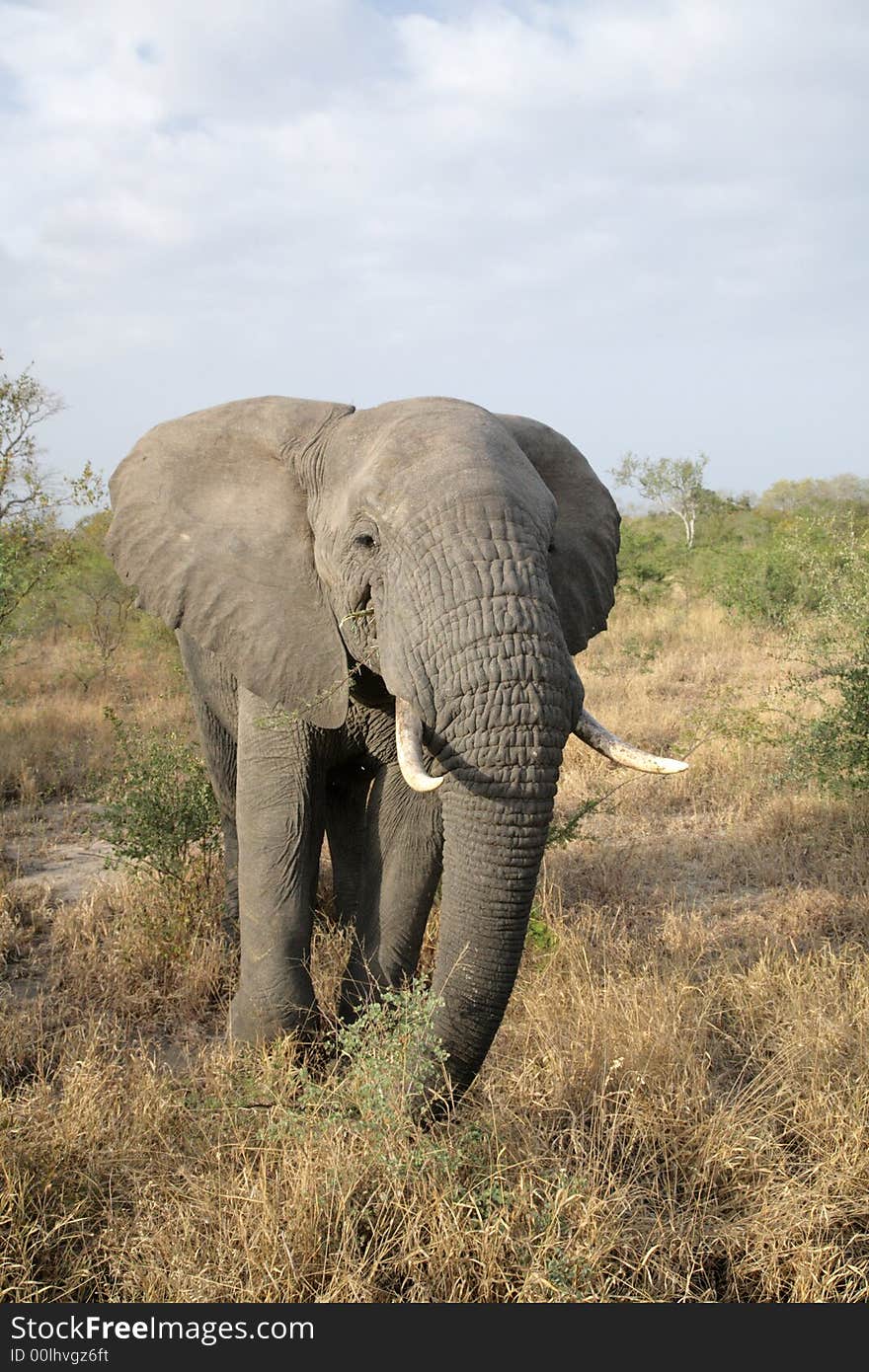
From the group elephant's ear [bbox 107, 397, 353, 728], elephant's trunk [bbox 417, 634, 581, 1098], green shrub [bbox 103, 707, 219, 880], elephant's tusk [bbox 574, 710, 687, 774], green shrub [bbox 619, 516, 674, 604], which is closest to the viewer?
elephant's trunk [bbox 417, 634, 581, 1098]

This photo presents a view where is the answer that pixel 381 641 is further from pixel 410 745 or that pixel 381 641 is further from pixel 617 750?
pixel 617 750

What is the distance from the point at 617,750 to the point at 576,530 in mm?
1208

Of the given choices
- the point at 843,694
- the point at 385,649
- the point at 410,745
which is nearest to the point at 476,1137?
the point at 410,745

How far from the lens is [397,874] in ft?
14.9

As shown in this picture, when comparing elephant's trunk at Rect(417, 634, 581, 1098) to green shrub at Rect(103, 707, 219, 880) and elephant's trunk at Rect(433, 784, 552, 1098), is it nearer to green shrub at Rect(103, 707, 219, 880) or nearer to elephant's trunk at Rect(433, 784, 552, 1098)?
elephant's trunk at Rect(433, 784, 552, 1098)

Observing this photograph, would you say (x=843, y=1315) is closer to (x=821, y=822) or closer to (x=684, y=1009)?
(x=684, y=1009)

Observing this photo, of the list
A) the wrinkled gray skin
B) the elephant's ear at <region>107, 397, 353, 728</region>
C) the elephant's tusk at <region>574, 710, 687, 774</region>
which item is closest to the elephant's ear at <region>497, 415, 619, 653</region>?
the wrinkled gray skin

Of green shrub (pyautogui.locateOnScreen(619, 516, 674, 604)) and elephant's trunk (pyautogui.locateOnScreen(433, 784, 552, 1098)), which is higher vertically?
green shrub (pyautogui.locateOnScreen(619, 516, 674, 604))

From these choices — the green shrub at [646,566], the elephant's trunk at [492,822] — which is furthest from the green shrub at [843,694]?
the green shrub at [646,566]

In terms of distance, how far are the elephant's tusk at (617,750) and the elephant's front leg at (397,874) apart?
96cm

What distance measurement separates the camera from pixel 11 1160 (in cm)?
323

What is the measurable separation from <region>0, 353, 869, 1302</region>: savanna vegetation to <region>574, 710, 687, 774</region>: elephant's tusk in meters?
0.94

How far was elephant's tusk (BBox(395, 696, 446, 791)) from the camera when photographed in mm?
3240

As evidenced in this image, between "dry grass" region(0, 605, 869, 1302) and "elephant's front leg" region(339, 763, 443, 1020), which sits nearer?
"dry grass" region(0, 605, 869, 1302)
